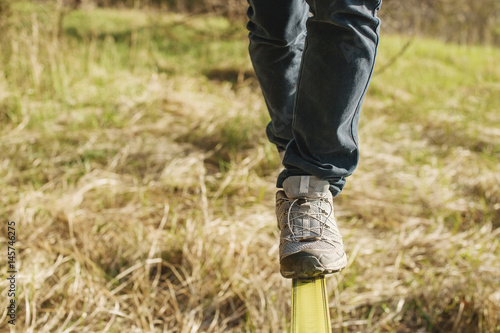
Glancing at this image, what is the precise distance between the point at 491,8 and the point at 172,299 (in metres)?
6.90

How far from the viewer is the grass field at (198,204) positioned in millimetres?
1512

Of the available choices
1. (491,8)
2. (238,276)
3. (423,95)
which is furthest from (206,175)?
(491,8)

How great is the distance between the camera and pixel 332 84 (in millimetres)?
1076

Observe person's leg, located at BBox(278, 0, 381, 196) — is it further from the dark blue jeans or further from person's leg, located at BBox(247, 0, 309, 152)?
person's leg, located at BBox(247, 0, 309, 152)

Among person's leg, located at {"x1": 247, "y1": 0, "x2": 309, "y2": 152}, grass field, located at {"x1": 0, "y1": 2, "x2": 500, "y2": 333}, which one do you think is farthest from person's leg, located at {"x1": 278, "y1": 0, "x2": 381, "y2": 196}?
grass field, located at {"x1": 0, "y1": 2, "x2": 500, "y2": 333}

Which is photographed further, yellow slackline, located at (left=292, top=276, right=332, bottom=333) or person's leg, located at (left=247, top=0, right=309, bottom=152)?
Result: person's leg, located at (left=247, top=0, right=309, bottom=152)

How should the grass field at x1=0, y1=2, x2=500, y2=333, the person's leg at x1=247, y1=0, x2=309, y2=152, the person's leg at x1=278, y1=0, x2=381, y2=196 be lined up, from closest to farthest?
1. the person's leg at x1=278, y1=0, x2=381, y2=196
2. the person's leg at x1=247, y1=0, x2=309, y2=152
3. the grass field at x1=0, y1=2, x2=500, y2=333

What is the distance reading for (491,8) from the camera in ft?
21.8

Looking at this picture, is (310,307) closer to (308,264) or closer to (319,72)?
(308,264)

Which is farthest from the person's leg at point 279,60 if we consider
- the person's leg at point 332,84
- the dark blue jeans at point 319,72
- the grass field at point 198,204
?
the grass field at point 198,204

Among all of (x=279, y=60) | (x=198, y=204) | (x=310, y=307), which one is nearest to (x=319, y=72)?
(x=279, y=60)

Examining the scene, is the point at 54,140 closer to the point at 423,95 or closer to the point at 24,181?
the point at 24,181

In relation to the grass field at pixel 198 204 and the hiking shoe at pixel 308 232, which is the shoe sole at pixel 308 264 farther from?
the grass field at pixel 198 204

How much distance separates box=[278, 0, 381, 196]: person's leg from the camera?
1.03 metres
